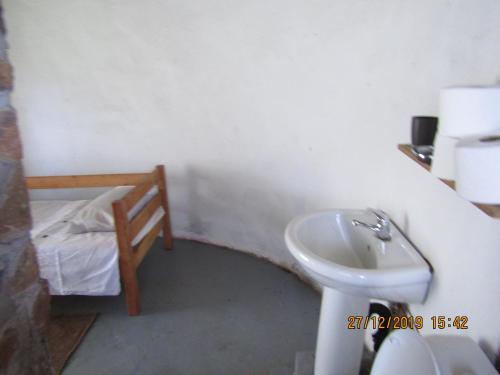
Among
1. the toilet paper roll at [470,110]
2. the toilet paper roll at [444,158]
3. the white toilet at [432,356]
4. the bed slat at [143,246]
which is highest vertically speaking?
the toilet paper roll at [470,110]

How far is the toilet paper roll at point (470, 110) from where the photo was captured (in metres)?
0.71

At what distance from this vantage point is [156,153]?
9.23ft

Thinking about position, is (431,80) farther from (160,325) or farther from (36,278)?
(160,325)

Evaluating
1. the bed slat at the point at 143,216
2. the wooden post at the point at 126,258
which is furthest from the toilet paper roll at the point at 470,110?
the bed slat at the point at 143,216

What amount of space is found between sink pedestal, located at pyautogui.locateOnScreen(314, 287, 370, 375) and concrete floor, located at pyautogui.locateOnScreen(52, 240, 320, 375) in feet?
1.30

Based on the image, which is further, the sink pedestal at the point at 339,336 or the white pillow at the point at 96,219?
the white pillow at the point at 96,219

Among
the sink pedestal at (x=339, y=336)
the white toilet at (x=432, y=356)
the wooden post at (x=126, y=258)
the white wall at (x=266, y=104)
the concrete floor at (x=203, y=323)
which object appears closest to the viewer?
the white toilet at (x=432, y=356)

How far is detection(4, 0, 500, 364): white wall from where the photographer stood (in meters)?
1.03

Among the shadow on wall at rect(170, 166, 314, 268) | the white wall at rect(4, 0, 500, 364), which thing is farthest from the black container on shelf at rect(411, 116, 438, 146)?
the shadow on wall at rect(170, 166, 314, 268)

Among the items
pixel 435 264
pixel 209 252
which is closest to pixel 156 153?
pixel 209 252

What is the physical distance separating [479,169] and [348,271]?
0.53 meters

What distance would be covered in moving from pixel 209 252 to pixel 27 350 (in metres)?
1.95

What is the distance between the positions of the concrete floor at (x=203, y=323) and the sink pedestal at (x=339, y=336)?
40cm

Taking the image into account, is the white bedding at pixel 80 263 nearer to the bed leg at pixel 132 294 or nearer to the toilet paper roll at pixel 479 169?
the bed leg at pixel 132 294
